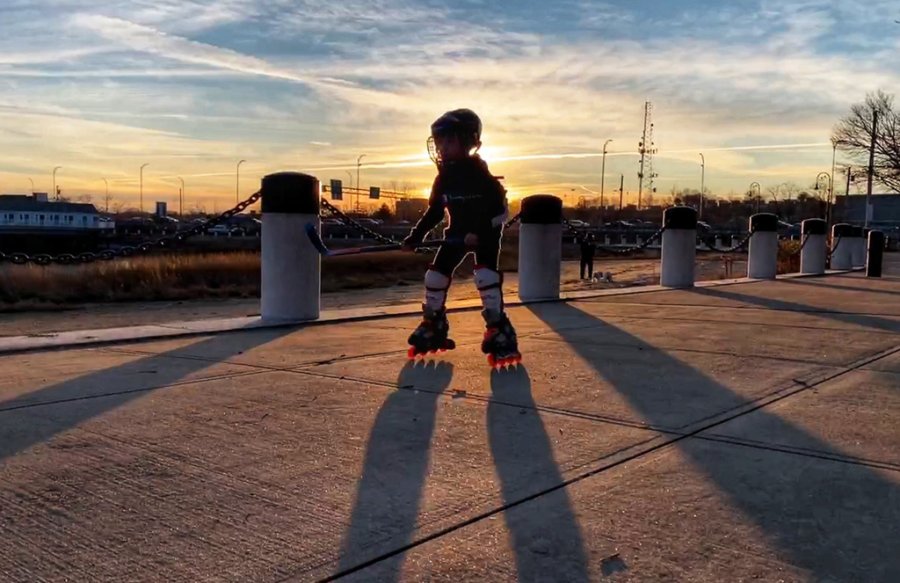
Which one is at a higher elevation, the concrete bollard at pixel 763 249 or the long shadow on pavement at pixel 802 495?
the concrete bollard at pixel 763 249

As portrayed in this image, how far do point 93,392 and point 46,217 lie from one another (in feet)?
360

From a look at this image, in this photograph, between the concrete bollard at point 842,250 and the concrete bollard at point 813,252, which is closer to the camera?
the concrete bollard at point 813,252

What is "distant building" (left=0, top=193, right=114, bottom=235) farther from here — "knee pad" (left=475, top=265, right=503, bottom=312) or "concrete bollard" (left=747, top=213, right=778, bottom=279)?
"knee pad" (left=475, top=265, right=503, bottom=312)

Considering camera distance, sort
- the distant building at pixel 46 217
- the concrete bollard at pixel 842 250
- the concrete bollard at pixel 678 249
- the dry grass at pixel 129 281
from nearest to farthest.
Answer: the concrete bollard at pixel 678 249, the concrete bollard at pixel 842 250, the dry grass at pixel 129 281, the distant building at pixel 46 217

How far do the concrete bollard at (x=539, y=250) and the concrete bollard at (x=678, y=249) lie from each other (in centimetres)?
415

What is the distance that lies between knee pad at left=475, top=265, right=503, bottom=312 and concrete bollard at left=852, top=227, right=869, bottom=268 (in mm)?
22287

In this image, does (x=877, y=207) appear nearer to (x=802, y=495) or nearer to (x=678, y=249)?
(x=678, y=249)

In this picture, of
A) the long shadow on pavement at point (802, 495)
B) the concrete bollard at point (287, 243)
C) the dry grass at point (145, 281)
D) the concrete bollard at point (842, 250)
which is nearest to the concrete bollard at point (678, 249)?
the concrete bollard at point (287, 243)

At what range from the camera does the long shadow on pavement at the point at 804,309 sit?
30.8 ft

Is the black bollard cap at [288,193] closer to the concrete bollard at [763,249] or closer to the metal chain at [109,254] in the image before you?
the metal chain at [109,254]

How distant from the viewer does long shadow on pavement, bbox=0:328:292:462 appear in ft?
14.3

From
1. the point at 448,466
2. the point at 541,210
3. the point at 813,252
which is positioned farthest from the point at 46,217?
the point at 448,466

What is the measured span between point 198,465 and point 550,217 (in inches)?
378

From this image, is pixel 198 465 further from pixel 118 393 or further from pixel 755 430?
pixel 755 430
